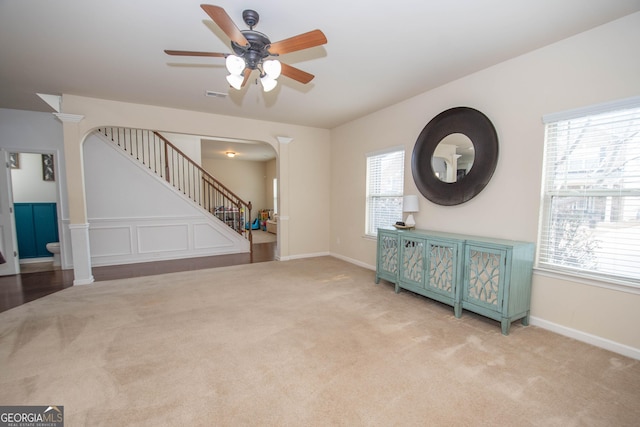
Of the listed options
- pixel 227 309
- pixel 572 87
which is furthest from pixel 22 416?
pixel 572 87

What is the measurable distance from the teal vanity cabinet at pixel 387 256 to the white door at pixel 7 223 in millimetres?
6189

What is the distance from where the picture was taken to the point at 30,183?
5.53 metres

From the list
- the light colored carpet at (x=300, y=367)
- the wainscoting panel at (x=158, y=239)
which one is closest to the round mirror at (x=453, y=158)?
the light colored carpet at (x=300, y=367)

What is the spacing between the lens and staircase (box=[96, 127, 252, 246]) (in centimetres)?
588

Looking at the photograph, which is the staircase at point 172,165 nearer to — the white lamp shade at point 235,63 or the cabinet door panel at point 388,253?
the cabinet door panel at point 388,253

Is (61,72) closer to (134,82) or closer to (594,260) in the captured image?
(134,82)

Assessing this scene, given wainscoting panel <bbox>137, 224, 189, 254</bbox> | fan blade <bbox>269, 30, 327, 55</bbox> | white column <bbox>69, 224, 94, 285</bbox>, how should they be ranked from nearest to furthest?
1. fan blade <bbox>269, 30, 327, 55</bbox>
2. white column <bbox>69, 224, 94, 285</bbox>
3. wainscoting panel <bbox>137, 224, 189, 254</bbox>

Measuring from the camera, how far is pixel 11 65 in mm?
2994

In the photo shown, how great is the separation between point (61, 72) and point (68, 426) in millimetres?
3703

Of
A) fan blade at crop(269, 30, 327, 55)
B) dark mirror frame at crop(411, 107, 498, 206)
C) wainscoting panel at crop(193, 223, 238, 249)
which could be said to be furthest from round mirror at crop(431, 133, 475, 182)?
wainscoting panel at crop(193, 223, 238, 249)

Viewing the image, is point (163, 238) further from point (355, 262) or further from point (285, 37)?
point (285, 37)

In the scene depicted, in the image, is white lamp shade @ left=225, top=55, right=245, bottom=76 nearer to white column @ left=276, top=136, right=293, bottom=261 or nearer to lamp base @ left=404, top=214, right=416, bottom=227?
lamp base @ left=404, top=214, right=416, bottom=227

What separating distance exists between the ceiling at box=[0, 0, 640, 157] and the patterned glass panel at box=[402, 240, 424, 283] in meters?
2.09

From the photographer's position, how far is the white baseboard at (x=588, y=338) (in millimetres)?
2197
